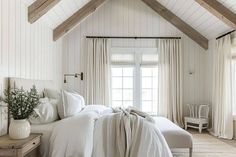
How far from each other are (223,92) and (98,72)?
10.4ft

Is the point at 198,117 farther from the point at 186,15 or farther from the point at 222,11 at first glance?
the point at 222,11

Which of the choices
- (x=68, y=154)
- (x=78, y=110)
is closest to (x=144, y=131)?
(x=68, y=154)

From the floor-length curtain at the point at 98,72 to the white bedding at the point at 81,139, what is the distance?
3133 mm

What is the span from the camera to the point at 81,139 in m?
2.64

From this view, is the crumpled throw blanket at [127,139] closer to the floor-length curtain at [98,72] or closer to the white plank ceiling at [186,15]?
the white plank ceiling at [186,15]

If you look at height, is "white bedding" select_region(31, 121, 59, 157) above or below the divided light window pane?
below

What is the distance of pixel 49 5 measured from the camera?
4.05 m

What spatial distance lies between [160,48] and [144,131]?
149 inches

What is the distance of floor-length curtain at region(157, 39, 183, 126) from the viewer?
6098 millimetres

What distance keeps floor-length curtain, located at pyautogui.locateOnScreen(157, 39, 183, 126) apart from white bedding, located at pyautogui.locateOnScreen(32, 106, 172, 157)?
332 cm

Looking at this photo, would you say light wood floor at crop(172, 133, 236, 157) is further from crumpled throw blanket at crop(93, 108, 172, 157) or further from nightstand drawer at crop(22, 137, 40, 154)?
nightstand drawer at crop(22, 137, 40, 154)

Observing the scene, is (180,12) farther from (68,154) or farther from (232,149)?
(68,154)

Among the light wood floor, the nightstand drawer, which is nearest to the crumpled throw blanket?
the nightstand drawer

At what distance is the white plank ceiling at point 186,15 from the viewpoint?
493 cm
